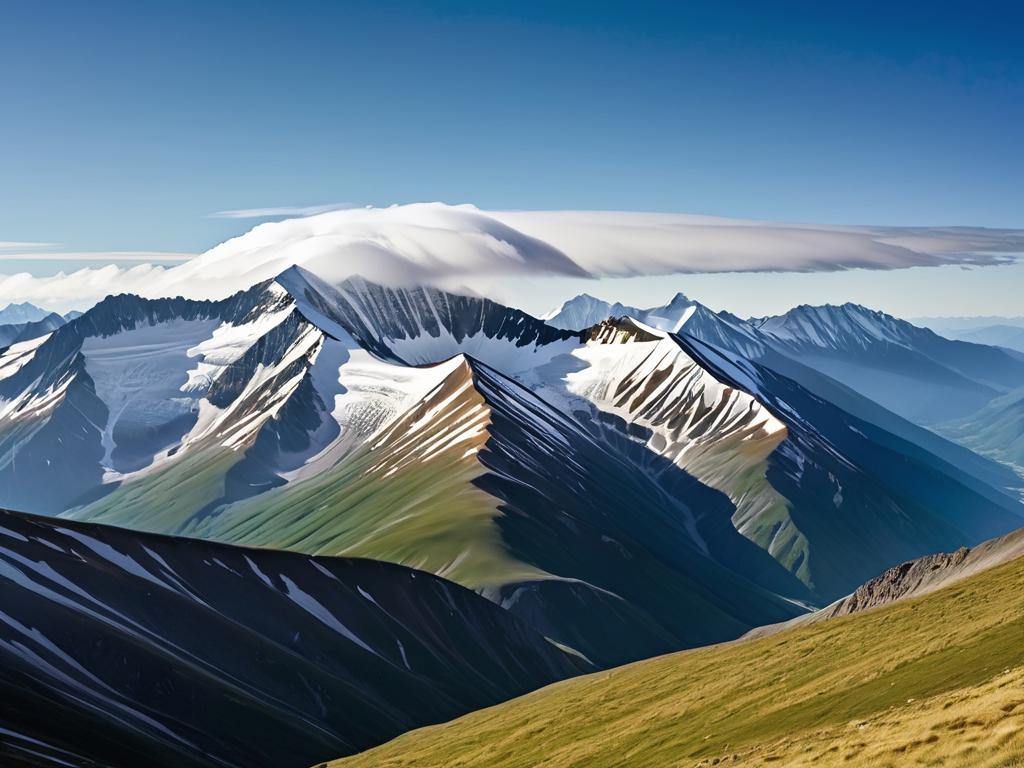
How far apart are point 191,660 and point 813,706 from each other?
3784 inches

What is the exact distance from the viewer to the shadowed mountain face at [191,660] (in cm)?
10431

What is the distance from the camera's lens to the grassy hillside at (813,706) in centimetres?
4306

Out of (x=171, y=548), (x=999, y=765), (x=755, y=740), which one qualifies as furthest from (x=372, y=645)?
(x=999, y=765)

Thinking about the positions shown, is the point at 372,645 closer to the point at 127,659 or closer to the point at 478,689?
the point at 478,689

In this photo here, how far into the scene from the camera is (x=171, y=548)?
17950 centimetres

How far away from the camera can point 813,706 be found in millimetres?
66688

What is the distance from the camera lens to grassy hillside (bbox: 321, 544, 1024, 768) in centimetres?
4306

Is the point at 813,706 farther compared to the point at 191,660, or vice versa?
the point at 191,660

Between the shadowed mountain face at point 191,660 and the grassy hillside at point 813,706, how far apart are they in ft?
58.0

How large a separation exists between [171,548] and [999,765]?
526ft

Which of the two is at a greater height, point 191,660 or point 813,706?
point 813,706

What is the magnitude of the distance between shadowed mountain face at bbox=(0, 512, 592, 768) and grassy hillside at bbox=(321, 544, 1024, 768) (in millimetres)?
17691

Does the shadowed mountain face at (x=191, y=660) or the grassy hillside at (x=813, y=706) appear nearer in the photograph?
the grassy hillside at (x=813, y=706)

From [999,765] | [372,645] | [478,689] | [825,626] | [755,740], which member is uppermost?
[999,765]
